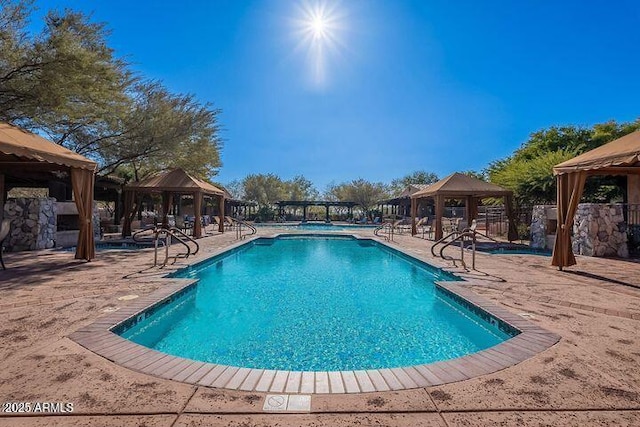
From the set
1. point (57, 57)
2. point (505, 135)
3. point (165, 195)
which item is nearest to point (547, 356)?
point (57, 57)

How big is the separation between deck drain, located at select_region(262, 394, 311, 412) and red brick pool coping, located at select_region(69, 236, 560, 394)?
0.08 m

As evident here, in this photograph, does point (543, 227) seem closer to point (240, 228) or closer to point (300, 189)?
point (240, 228)

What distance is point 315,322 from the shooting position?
16.2 ft

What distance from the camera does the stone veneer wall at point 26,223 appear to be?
30.5 feet

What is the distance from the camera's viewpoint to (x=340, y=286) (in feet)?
23.7

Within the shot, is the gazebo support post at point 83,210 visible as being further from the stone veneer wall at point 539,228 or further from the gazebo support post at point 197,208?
the stone veneer wall at point 539,228

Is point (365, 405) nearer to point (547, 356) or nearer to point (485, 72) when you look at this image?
point (547, 356)

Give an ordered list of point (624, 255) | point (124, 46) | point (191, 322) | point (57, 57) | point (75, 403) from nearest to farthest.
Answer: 1. point (75, 403)
2. point (191, 322)
3. point (57, 57)
4. point (624, 255)
5. point (124, 46)

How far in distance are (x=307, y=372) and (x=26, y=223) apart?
10.8 meters

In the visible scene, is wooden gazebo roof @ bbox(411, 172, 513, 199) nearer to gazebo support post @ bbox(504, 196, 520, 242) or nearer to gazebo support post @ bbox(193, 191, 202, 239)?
gazebo support post @ bbox(504, 196, 520, 242)

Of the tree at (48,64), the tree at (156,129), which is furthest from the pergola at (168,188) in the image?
the tree at (48,64)

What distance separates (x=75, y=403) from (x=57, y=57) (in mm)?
9640

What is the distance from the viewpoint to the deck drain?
2.09 m

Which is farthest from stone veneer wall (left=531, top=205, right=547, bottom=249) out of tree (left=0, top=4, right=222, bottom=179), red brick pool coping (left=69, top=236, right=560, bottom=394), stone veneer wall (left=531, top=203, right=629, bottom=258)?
tree (left=0, top=4, right=222, bottom=179)
